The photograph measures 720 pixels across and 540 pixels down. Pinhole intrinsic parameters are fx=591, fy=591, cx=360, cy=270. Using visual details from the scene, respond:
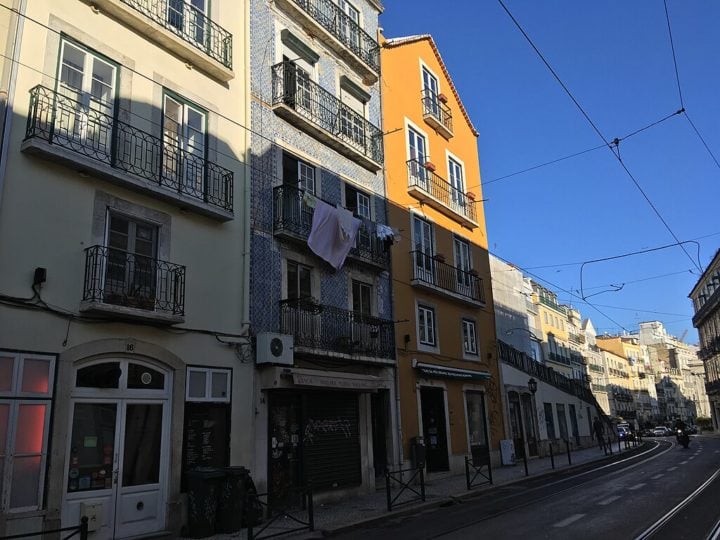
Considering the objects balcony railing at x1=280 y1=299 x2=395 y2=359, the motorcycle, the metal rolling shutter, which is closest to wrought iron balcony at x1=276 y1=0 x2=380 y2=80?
balcony railing at x1=280 y1=299 x2=395 y2=359

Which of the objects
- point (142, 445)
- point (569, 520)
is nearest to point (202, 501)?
point (142, 445)

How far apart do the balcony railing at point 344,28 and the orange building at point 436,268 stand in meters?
0.97

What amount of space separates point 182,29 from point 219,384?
7.52 meters

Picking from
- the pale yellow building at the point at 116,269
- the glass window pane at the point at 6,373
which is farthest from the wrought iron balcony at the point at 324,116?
the glass window pane at the point at 6,373

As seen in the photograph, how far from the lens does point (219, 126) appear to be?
1298cm

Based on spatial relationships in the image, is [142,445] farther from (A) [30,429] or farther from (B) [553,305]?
(B) [553,305]

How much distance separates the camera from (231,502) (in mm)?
10414

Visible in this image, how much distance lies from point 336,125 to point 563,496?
11.2 metres

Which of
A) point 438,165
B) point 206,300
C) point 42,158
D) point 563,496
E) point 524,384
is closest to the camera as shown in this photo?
point 42,158

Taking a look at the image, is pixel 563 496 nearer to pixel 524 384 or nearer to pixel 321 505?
pixel 321 505

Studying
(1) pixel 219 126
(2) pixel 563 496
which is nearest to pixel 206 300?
(1) pixel 219 126

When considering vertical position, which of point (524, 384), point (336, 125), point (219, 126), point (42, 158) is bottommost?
point (524, 384)

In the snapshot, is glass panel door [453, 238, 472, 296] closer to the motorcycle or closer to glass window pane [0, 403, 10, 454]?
glass window pane [0, 403, 10, 454]

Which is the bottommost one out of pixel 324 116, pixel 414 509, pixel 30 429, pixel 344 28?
pixel 414 509
